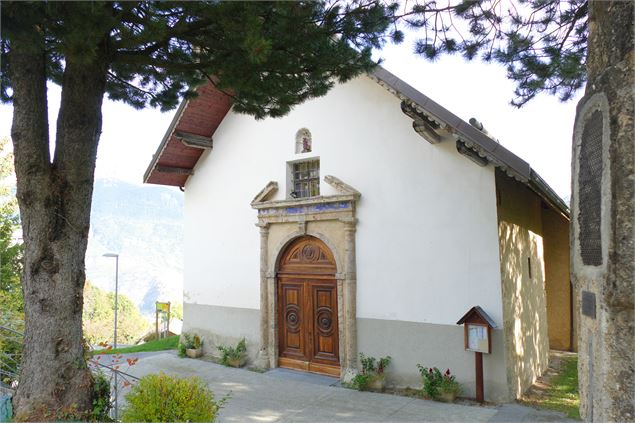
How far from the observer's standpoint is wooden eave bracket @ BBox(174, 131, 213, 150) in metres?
10.3

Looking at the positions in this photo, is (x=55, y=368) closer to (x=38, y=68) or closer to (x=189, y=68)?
(x=38, y=68)

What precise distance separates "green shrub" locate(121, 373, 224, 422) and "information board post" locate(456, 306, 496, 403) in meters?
4.21

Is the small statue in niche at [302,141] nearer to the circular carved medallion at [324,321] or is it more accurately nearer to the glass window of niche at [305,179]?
the glass window of niche at [305,179]

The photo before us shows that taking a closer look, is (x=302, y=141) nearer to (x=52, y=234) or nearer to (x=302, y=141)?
(x=302, y=141)

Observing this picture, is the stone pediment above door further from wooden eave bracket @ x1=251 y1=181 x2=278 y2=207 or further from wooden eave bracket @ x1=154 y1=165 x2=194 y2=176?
wooden eave bracket @ x1=154 y1=165 x2=194 y2=176

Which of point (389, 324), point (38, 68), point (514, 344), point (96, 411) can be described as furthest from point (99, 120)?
point (514, 344)

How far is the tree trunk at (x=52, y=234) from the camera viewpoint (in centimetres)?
452

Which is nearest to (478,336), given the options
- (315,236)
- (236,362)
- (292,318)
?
(315,236)

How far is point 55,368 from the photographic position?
454 cm

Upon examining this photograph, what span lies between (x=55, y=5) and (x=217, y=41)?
163 centimetres

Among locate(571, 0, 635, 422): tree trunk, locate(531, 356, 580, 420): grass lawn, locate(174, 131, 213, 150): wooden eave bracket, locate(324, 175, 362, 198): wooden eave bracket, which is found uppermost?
locate(174, 131, 213, 150): wooden eave bracket

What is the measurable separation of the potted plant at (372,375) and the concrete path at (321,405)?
198 millimetres

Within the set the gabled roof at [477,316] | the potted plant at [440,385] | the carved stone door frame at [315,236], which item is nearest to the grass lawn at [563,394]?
the potted plant at [440,385]

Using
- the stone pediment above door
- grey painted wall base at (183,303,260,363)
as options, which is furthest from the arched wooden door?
grey painted wall base at (183,303,260,363)
